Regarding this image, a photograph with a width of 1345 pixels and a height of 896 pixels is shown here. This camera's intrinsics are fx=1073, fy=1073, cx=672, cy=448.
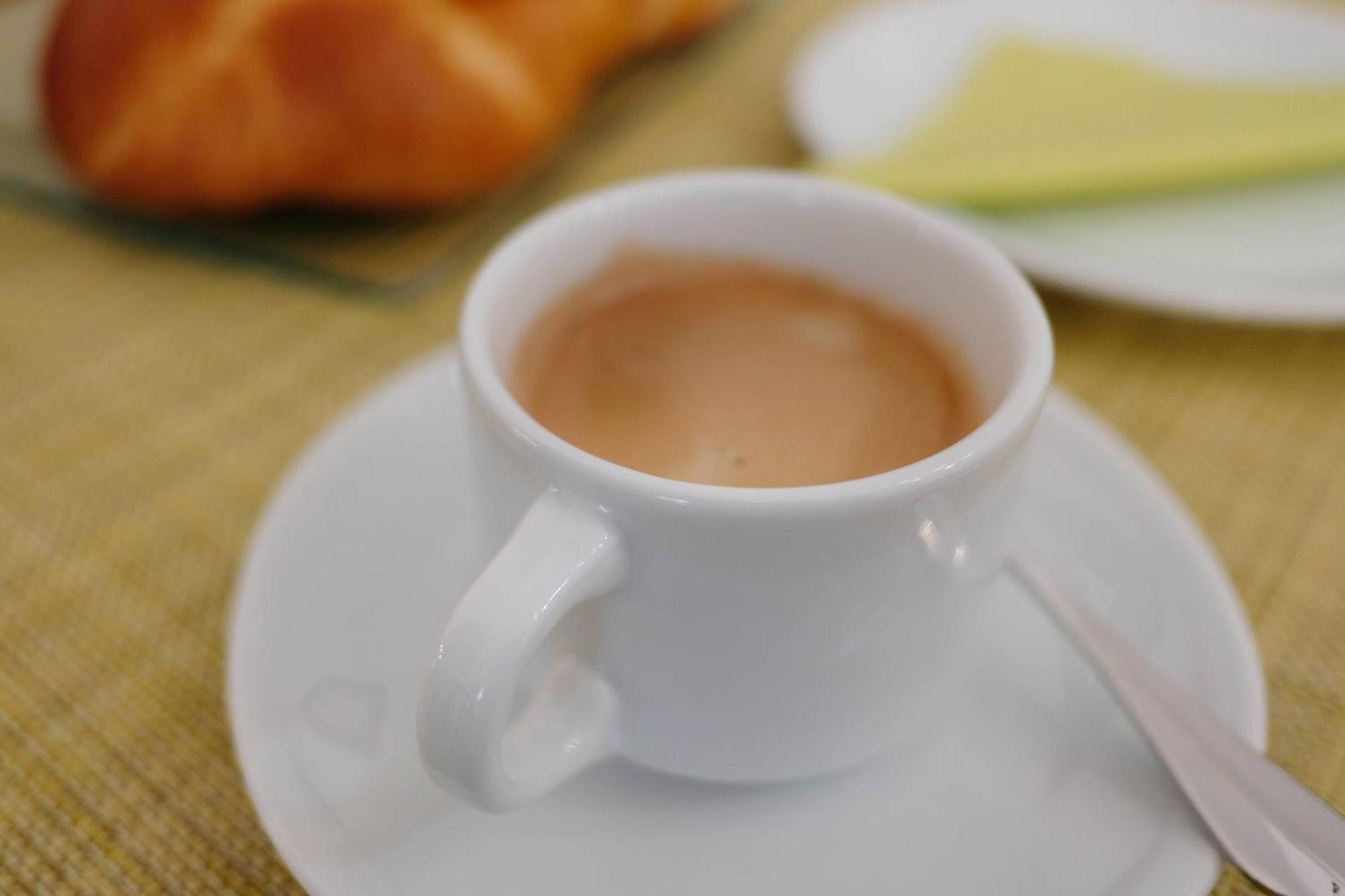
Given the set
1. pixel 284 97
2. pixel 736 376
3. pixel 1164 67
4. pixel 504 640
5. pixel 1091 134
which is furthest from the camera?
pixel 1164 67

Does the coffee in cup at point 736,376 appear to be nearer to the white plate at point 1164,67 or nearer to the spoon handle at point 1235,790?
the spoon handle at point 1235,790

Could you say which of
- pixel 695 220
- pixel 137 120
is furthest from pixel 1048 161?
pixel 137 120

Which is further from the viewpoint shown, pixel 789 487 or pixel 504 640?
pixel 789 487

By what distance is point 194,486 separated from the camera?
641mm

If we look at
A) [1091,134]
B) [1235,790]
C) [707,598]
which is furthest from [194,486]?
[1091,134]

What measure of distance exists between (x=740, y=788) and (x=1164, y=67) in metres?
0.90

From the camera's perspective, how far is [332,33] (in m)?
0.75

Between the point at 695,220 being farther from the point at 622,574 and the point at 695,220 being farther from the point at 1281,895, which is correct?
the point at 1281,895

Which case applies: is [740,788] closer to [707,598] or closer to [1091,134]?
[707,598]

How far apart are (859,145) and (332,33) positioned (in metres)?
0.44

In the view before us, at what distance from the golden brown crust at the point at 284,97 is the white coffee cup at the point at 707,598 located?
1.17ft

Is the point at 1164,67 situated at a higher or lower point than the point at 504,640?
lower

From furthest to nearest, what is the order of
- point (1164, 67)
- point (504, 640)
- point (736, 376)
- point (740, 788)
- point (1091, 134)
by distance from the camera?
point (1164, 67) < point (1091, 134) < point (736, 376) < point (740, 788) < point (504, 640)

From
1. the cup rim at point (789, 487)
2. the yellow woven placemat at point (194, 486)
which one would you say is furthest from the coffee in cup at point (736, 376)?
the yellow woven placemat at point (194, 486)
